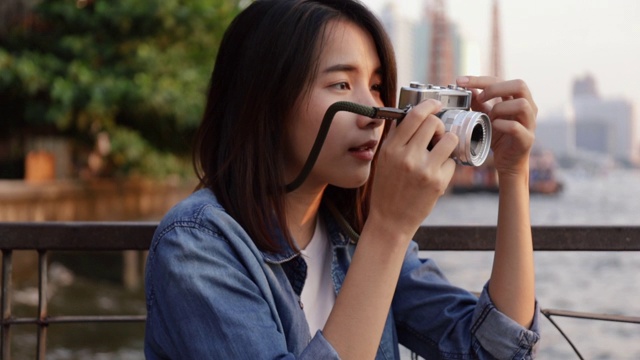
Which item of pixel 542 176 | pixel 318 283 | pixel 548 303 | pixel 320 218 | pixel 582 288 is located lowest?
pixel 542 176

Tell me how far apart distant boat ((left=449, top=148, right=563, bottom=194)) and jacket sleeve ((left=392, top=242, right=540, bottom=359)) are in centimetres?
9079

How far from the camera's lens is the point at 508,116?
165 centimetres

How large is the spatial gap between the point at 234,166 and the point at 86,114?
13483 millimetres

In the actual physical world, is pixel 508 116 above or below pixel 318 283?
above

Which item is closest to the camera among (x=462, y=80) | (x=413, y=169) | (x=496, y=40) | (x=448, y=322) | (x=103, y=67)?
(x=413, y=169)

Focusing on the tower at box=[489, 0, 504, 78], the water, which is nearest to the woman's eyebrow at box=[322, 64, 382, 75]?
the water

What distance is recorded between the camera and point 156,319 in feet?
4.75

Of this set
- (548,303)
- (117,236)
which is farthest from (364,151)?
(548,303)

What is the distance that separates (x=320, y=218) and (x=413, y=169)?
519 millimetres

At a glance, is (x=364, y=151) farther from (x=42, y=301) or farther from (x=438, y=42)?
(x=438, y=42)

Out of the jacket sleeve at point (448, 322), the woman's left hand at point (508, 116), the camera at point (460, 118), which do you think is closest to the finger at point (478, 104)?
the woman's left hand at point (508, 116)

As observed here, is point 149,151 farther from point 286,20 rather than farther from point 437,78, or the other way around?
point 437,78

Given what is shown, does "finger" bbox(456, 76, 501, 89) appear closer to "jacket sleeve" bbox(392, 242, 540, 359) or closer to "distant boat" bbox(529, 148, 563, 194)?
"jacket sleeve" bbox(392, 242, 540, 359)

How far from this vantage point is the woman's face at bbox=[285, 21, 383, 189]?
155 centimetres
